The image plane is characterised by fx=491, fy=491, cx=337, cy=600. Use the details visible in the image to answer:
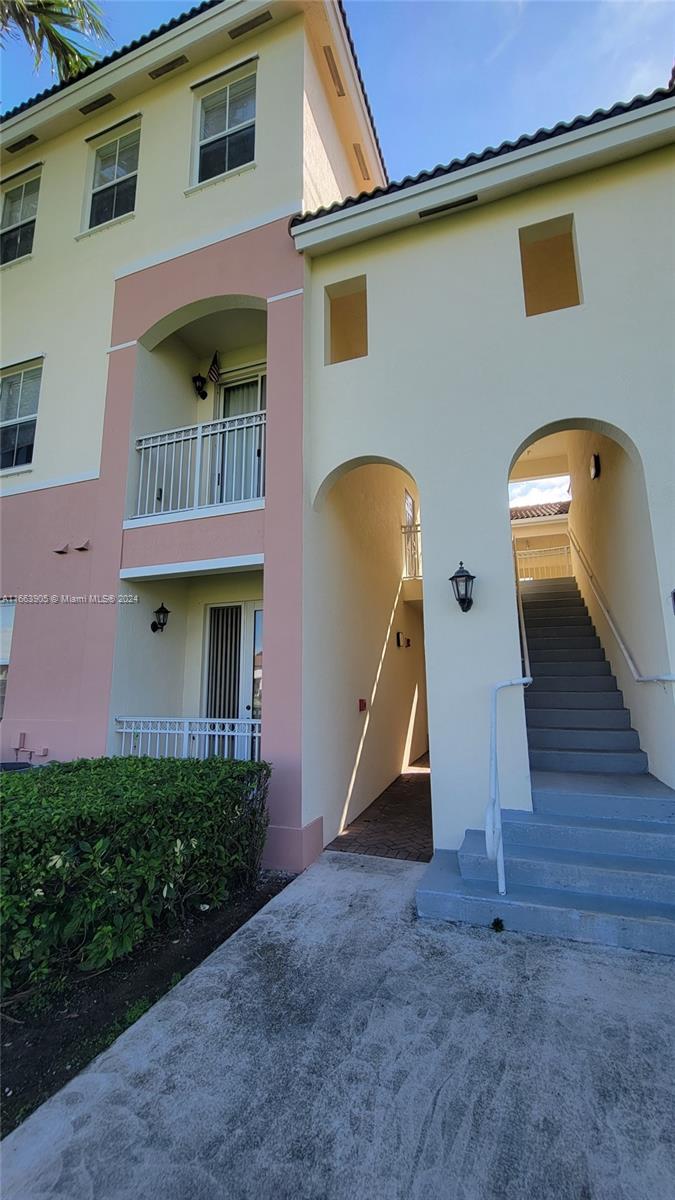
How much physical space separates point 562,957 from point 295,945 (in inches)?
73.6

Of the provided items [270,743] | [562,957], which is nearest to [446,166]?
[270,743]

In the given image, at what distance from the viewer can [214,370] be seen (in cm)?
811

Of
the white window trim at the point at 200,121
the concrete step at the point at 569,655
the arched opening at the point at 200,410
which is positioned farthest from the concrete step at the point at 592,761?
the white window trim at the point at 200,121

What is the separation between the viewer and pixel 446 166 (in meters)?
5.56

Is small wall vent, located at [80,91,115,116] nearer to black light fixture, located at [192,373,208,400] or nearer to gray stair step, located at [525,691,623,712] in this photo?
black light fixture, located at [192,373,208,400]

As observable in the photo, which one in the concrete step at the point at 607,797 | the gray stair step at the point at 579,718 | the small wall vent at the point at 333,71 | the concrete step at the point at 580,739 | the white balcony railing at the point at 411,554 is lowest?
the concrete step at the point at 607,797

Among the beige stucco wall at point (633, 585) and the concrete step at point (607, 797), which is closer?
the concrete step at point (607, 797)

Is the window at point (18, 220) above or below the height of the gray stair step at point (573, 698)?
above

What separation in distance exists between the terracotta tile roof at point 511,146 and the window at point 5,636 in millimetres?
6765

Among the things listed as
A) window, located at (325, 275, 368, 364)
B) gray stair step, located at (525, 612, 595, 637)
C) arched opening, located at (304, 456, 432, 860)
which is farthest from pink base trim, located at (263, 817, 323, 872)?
window, located at (325, 275, 368, 364)

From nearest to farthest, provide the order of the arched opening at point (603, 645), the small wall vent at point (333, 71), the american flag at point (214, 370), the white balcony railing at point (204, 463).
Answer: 1. the arched opening at point (603, 645)
2. the white balcony railing at point (204, 463)
3. the small wall vent at point (333, 71)
4. the american flag at point (214, 370)

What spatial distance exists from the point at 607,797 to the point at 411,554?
722 centimetres

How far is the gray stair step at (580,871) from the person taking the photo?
3.68 metres

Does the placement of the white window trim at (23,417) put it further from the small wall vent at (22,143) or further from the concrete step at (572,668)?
the concrete step at (572,668)
